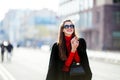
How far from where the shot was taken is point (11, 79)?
719 inches

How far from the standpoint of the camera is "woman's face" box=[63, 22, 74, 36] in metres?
5.82

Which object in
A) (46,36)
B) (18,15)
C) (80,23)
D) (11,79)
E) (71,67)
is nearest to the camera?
(71,67)

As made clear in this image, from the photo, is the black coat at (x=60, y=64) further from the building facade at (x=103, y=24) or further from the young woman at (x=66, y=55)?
the building facade at (x=103, y=24)

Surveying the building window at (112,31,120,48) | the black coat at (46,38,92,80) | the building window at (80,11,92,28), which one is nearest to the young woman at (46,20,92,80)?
the black coat at (46,38,92,80)

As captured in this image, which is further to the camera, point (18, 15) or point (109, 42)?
point (18, 15)

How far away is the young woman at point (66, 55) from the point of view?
18.8 ft

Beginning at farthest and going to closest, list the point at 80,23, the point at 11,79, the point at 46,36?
the point at 46,36 < the point at 80,23 < the point at 11,79

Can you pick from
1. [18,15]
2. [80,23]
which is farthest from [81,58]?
[18,15]

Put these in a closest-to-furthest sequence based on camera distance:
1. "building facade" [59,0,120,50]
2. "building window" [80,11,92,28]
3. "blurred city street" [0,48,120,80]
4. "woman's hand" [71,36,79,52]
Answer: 1. "woman's hand" [71,36,79,52]
2. "blurred city street" [0,48,120,80]
3. "building facade" [59,0,120,50]
4. "building window" [80,11,92,28]

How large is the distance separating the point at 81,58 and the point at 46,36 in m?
142

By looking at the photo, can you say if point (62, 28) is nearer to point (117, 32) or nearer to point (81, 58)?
point (81, 58)

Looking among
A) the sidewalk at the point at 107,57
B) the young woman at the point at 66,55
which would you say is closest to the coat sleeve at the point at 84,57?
the young woman at the point at 66,55

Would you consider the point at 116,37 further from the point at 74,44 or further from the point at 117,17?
the point at 74,44

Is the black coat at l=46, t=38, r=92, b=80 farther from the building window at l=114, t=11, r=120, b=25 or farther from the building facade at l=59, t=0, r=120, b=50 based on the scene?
the building window at l=114, t=11, r=120, b=25
